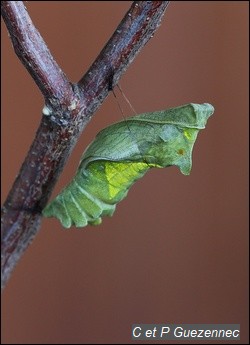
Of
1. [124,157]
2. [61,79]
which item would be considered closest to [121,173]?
[124,157]

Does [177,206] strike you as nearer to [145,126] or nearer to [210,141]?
[210,141]

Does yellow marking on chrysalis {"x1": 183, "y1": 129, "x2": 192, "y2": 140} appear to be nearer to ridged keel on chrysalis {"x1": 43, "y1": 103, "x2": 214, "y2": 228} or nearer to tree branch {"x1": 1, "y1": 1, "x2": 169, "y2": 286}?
ridged keel on chrysalis {"x1": 43, "y1": 103, "x2": 214, "y2": 228}

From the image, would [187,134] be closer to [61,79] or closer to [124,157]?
[124,157]

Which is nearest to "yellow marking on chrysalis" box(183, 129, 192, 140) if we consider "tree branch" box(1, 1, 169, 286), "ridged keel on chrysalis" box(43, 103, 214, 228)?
"ridged keel on chrysalis" box(43, 103, 214, 228)

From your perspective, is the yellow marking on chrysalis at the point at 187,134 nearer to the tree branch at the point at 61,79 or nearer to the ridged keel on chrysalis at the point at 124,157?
the ridged keel on chrysalis at the point at 124,157

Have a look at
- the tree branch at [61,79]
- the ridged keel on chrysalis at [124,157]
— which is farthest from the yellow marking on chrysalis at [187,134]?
the tree branch at [61,79]
